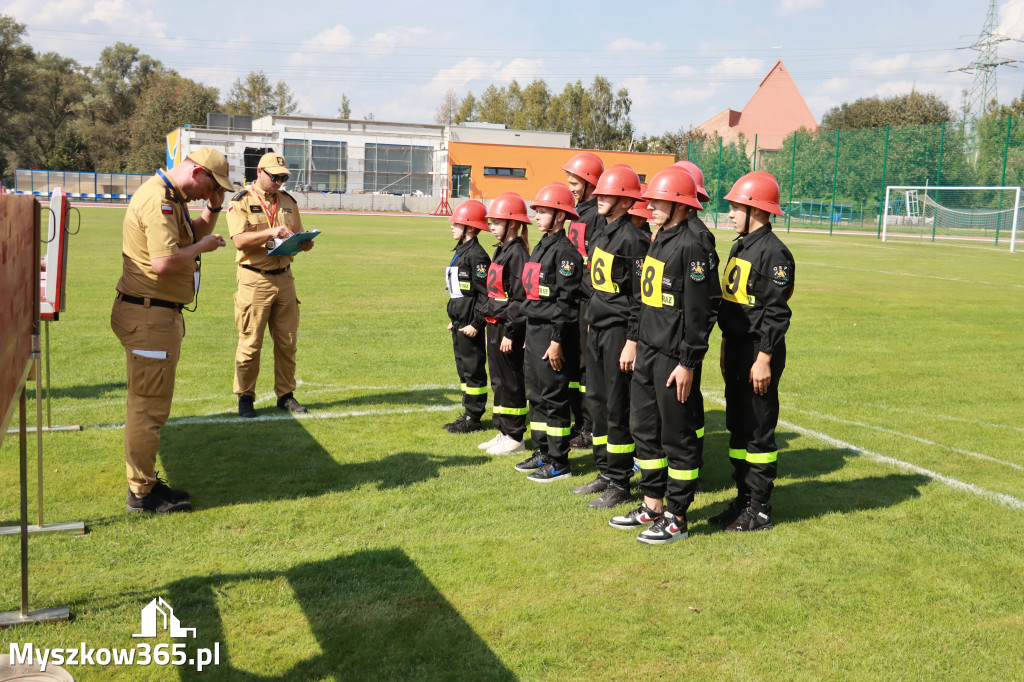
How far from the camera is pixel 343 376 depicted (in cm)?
1000

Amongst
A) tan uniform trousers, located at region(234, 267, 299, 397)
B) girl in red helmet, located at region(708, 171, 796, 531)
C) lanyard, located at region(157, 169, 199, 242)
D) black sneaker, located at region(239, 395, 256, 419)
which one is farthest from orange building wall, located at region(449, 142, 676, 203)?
girl in red helmet, located at region(708, 171, 796, 531)

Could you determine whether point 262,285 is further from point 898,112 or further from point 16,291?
point 898,112

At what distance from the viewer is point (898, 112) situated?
7756 cm

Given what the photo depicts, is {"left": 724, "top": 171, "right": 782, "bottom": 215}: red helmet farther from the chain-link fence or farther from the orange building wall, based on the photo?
the orange building wall

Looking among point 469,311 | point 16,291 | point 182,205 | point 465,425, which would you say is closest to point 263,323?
point 469,311

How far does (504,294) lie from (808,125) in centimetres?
9207

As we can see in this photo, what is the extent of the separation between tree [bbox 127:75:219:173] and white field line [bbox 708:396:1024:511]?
264 feet

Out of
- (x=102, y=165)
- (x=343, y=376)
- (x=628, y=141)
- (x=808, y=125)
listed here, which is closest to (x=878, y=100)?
(x=808, y=125)

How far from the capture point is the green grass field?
13.0 ft

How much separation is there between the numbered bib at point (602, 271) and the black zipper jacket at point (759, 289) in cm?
81

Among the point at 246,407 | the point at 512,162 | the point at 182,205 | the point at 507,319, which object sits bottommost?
the point at 246,407

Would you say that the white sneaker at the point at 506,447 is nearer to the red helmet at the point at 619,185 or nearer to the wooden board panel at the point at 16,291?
the red helmet at the point at 619,185

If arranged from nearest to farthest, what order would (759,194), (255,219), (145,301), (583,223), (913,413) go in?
(759,194)
(145,301)
(583,223)
(255,219)
(913,413)

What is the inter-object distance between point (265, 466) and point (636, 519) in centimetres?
310
